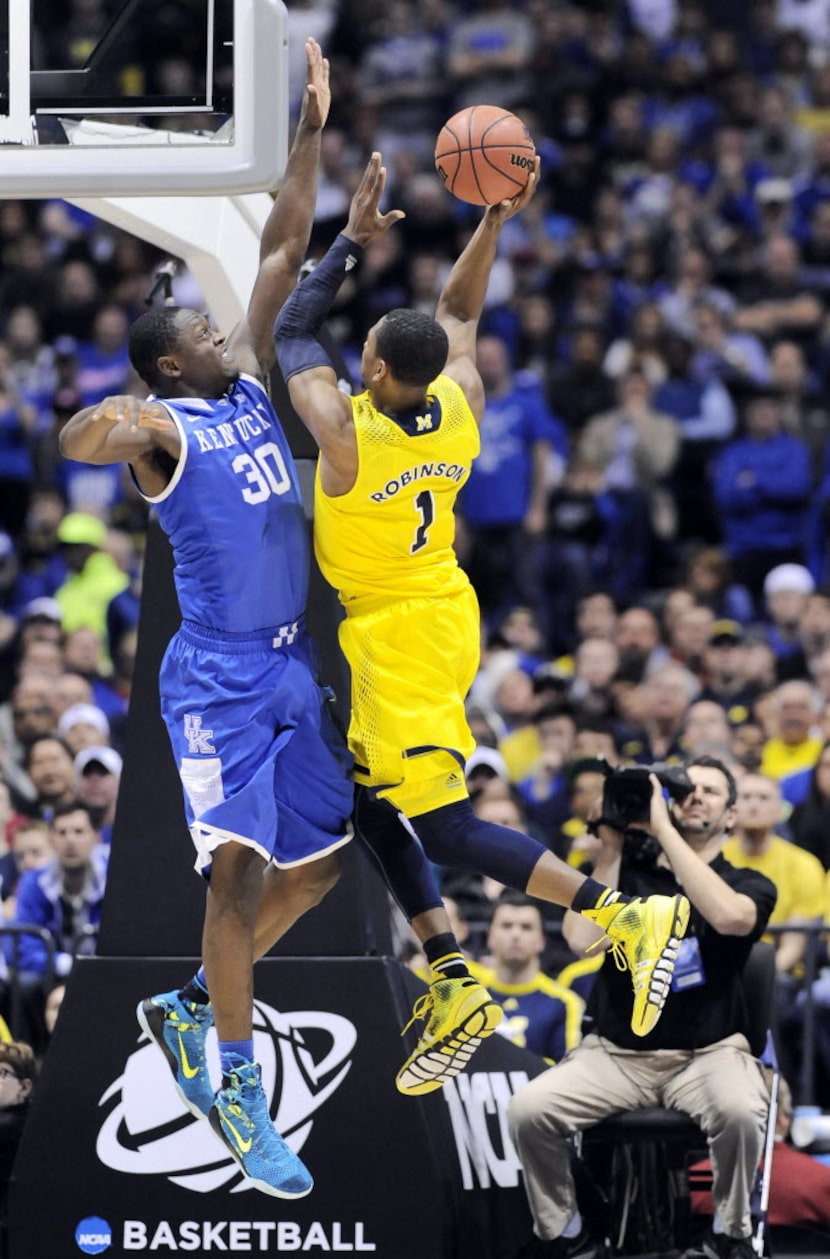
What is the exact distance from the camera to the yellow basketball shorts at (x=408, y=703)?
6.54 meters

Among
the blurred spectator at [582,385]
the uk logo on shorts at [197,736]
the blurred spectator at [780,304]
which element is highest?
the blurred spectator at [780,304]

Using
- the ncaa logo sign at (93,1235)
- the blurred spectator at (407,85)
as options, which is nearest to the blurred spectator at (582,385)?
the blurred spectator at (407,85)

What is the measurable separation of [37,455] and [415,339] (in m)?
9.98

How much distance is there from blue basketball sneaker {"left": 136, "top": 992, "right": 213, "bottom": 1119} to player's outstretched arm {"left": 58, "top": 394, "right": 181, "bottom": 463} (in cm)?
163

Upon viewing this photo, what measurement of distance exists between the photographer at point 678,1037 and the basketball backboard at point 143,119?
2.54 metres

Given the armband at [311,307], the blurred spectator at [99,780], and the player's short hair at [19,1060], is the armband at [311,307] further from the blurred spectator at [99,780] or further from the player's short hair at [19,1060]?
the blurred spectator at [99,780]

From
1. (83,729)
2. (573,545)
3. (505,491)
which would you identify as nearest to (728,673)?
(573,545)

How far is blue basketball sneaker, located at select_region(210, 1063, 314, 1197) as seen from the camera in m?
6.33

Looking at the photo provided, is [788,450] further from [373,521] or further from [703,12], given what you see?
[373,521]

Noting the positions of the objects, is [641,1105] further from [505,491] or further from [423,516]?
[505,491]

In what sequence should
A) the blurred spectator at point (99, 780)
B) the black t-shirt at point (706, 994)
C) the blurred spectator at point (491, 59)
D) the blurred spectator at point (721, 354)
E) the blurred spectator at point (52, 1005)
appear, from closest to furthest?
the black t-shirt at point (706, 994), the blurred spectator at point (52, 1005), the blurred spectator at point (99, 780), the blurred spectator at point (721, 354), the blurred spectator at point (491, 59)

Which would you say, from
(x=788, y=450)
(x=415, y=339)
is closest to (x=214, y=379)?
(x=415, y=339)

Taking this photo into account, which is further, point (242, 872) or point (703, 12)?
point (703, 12)

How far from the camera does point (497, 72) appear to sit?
19359mm
